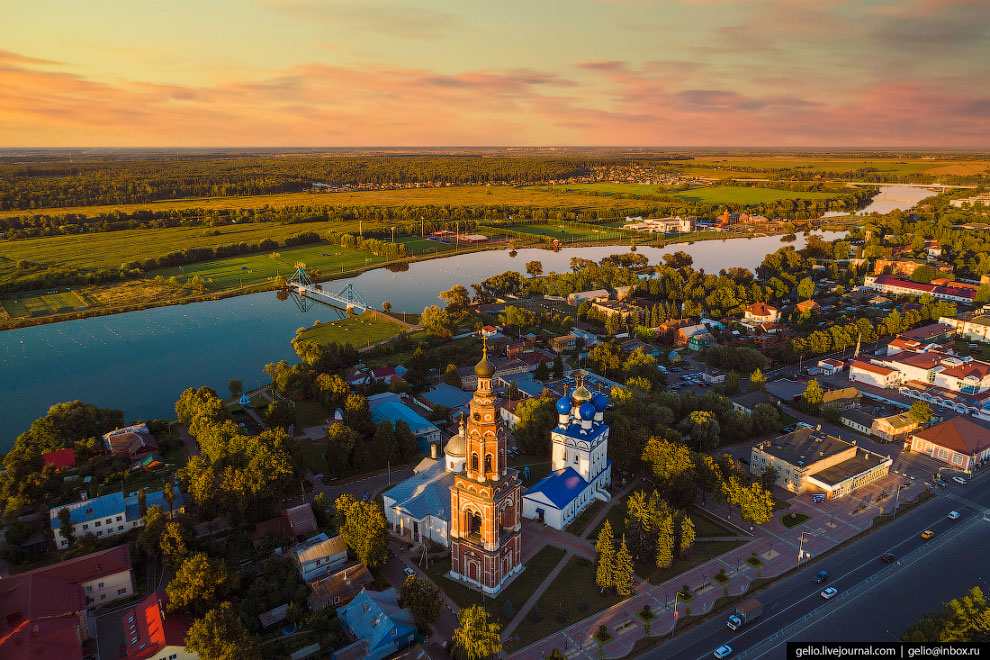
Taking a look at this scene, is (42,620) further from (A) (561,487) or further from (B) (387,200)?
(B) (387,200)

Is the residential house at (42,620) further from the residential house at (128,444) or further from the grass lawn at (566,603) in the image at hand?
the grass lawn at (566,603)

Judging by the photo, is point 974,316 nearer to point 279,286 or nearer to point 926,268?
point 926,268

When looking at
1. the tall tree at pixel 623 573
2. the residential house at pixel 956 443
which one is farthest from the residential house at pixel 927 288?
the tall tree at pixel 623 573

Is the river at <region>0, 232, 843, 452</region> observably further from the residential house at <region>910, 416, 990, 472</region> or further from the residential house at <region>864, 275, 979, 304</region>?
the residential house at <region>864, 275, 979, 304</region>

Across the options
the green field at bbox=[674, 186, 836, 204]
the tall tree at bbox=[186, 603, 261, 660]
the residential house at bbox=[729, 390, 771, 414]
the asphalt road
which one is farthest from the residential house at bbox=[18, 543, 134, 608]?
the green field at bbox=[674, 186, 836, 204]

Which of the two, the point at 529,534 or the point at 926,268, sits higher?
the point at 926,268

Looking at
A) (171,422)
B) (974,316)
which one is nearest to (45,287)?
(171,422)

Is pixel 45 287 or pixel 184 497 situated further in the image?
pixel 45 287

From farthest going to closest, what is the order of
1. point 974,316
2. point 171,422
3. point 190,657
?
point 974,316 < point 171,422 < point 190,657

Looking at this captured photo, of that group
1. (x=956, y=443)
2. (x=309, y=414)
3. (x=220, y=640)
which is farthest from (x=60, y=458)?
(x=956, y=443)

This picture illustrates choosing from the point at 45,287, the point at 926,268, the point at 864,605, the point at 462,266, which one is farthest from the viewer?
the point at 462,266
